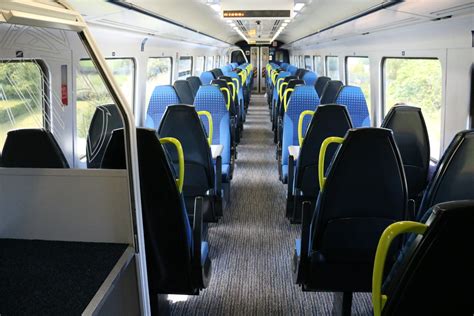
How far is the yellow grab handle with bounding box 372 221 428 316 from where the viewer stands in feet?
4.57

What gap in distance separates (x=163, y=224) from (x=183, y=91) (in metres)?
5.57

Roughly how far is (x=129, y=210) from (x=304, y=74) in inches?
404

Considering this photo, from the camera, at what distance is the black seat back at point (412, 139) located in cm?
381

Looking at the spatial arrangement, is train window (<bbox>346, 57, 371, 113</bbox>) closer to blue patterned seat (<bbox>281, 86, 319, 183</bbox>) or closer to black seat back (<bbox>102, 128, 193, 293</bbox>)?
blue patterned seat (<bbox>281, 86, 319, 183</bbox>)

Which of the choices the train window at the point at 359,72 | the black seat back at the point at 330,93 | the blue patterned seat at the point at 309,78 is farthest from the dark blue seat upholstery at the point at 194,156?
the blue patterned seat at the point at 309,78

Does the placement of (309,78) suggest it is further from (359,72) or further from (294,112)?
(294,112)

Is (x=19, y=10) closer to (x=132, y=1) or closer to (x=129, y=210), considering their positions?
(x=129, y=210)

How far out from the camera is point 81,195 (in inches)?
72.4

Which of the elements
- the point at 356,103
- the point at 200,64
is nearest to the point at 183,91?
the point at 356,103

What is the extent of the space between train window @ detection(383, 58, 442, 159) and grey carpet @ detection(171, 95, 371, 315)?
1750 millimetres

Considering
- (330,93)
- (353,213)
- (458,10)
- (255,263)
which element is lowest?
(255,263)

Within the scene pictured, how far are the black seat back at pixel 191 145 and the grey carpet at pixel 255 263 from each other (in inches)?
26.4

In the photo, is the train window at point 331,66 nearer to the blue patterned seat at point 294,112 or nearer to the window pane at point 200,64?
the window pane at point 200,64

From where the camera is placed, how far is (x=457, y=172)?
2.42 meters
